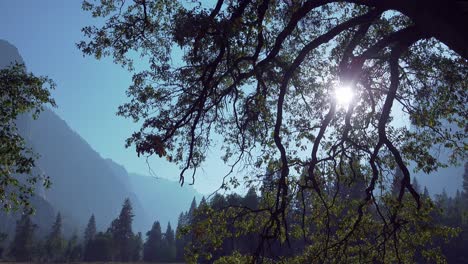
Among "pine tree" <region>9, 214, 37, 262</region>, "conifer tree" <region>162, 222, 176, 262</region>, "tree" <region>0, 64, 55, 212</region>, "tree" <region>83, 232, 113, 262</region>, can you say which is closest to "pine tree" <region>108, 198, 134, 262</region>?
"tree" <region>83, 232, 113, 262</region>

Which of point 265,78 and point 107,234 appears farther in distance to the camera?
point 107,234

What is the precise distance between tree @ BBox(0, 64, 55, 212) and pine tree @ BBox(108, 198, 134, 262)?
9752 cm

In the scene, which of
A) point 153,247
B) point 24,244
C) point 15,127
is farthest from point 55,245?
point 15,127

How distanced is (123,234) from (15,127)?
10129 centimetres

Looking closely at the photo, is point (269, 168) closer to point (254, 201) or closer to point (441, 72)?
point (441, 72)

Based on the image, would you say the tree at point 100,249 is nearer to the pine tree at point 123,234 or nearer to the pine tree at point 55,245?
the pine tree at point 123,234

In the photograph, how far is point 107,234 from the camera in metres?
111

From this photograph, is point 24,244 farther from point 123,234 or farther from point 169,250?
point 169,250

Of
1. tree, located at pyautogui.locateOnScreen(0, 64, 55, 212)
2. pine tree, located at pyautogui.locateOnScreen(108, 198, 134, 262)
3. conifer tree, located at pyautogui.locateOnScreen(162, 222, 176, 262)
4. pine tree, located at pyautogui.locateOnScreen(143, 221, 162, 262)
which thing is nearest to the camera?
tree, located at pyautogui.locateOnScreen(0, 64, 55, 212)

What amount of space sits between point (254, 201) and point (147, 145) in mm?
67438

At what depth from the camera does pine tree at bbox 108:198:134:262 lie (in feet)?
355

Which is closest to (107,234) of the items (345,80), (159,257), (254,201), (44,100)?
(159,257)

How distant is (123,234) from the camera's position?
10912cm

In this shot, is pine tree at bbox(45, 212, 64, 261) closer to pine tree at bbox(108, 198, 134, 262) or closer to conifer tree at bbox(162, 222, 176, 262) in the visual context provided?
pine tree at bbox(108, 198, 134, 262)
